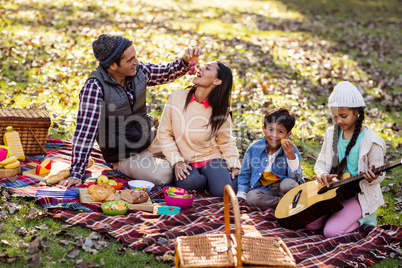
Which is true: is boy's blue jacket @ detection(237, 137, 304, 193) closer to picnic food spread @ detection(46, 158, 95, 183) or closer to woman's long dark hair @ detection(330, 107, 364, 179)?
woman's long dark hair @ detection(330, 107, 364, 179)

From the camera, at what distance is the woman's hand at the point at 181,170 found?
511cm

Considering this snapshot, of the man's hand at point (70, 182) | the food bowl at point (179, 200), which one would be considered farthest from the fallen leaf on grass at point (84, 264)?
A: the man's hand at point (70, 182)

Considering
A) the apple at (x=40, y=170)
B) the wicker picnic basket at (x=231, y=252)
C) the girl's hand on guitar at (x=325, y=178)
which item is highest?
the girl's hand on guitar at (x=325, y=178)

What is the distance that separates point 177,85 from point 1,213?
16.9ft

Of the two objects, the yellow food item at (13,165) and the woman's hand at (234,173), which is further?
the woman's hand at (234,173)

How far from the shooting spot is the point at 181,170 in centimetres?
513

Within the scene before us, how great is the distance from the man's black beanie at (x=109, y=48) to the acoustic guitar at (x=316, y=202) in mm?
2397

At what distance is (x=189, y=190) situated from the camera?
5.20 metres

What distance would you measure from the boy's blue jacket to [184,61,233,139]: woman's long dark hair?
48 centimetres

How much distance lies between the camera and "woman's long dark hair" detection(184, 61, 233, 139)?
5.11 metres

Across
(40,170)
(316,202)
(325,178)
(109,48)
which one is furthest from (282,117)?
(40,170)

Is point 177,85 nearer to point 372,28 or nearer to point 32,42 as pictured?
point 32,42

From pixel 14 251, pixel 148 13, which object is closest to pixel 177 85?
pixel 14 251

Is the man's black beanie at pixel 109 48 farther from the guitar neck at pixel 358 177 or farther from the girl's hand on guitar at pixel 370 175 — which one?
the girl's hand on guitar at pixel 370 175
